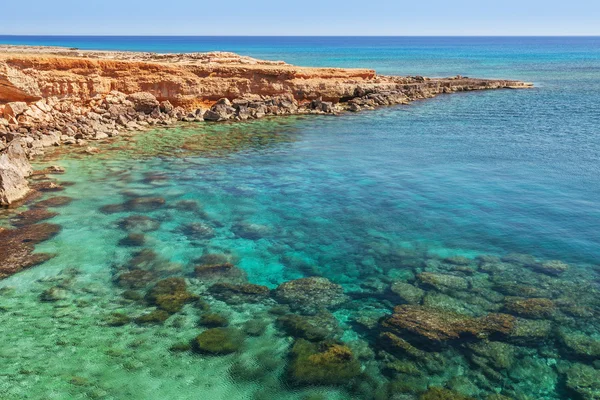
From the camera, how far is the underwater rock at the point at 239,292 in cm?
1254

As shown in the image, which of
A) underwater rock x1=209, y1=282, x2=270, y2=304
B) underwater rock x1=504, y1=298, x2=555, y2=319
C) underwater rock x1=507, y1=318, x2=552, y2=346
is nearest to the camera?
underwater rock x1=507, y1=318, x2=552, y2=346

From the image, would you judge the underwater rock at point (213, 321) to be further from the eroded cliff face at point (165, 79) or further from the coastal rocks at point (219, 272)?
the eroded cliff face at point (165, 79)

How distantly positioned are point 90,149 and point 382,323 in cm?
2221

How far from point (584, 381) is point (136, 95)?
3454 centimetres

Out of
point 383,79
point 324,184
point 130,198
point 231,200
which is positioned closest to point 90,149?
point 130,198

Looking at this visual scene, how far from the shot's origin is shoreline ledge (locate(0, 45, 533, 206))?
3066 cm

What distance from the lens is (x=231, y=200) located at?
20.1 m

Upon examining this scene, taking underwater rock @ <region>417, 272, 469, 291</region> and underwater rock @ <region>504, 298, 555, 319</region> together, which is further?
underwater rock @ <region>417, 272, 469, 291</region>

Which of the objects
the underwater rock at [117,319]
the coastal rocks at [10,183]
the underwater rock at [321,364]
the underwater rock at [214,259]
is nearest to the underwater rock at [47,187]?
the coastal rocks at [10,183]

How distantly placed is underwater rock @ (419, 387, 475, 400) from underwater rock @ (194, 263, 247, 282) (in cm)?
632

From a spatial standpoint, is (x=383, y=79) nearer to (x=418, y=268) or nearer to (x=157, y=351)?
(x=418, y=268)

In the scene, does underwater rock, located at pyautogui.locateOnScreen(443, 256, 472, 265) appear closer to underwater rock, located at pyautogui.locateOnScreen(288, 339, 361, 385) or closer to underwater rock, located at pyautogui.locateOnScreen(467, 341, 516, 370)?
underwater rock, located at pyautogui.locateOnScreen(467, 341, 516, 370)

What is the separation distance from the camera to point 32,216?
17.5 meters

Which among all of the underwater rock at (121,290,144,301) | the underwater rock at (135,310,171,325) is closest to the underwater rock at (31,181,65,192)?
the underwater rock at (121,290,144,301)
